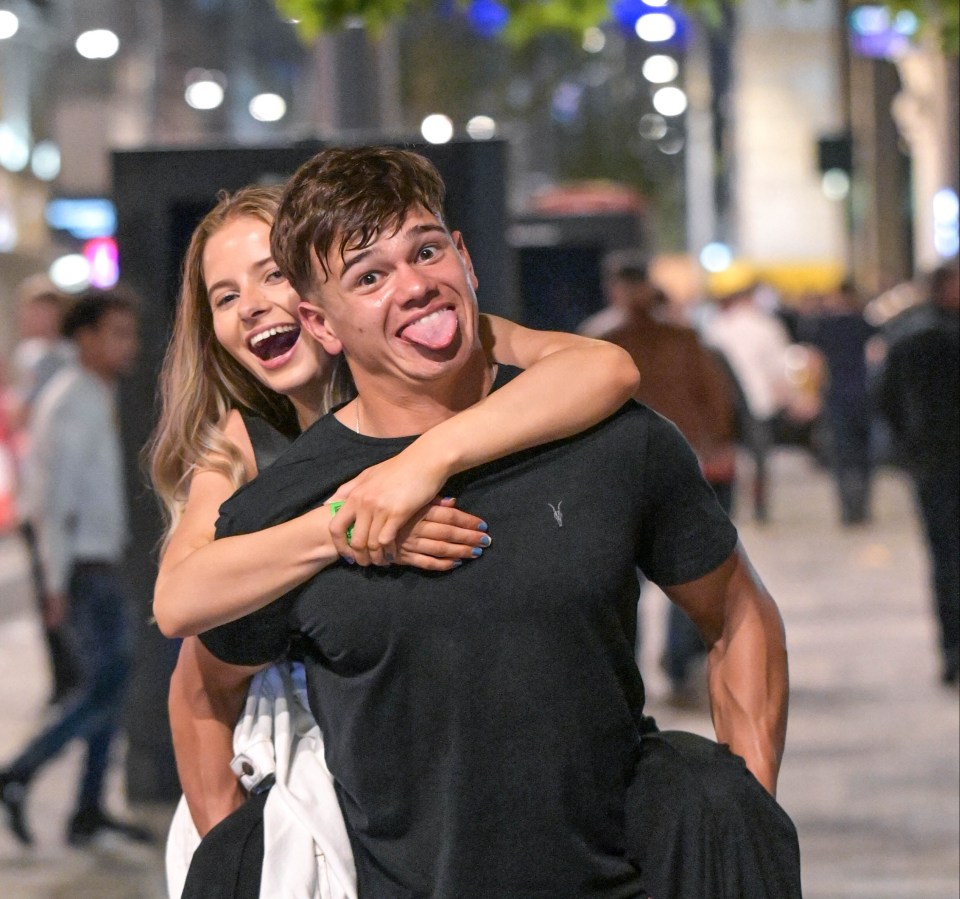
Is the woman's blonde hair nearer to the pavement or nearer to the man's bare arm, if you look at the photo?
the man's bare arm

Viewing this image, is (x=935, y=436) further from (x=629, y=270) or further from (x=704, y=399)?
(x=629, y=270)

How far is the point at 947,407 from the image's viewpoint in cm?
901

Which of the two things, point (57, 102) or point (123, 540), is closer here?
point (123, 540)

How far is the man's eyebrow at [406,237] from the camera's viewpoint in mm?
2371

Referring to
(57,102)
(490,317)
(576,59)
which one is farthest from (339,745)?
(57,102)

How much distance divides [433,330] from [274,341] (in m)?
0.55

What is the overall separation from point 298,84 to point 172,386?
6311cm

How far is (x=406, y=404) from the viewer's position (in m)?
2.49

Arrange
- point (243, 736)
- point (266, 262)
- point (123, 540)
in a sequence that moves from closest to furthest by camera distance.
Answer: point (243, 736)
point (266, 262)
point (123, 540)

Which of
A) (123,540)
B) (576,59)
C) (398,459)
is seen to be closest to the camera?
(398,459)

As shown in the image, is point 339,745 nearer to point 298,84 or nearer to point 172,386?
point 172,386

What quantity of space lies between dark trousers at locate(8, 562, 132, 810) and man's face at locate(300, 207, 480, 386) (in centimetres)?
480

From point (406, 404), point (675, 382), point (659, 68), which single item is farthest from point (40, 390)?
point (659, 68)

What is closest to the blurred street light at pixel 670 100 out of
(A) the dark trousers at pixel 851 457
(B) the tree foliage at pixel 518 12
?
(A) the dark trousers at pixel 851 457
